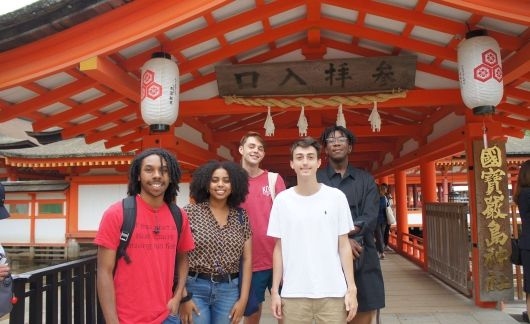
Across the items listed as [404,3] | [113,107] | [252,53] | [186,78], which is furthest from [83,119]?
[404,3]

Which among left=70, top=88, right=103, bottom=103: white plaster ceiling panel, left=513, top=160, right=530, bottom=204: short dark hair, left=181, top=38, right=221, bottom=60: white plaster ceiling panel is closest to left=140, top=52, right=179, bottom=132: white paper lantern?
left=181, top=38, right=221, bottom=60: white plaster ceiling panel

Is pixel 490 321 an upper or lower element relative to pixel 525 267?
lower

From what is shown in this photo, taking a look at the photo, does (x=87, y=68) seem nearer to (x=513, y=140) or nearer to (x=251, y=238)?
(x=251, y=238)

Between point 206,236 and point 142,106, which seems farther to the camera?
point 142,106

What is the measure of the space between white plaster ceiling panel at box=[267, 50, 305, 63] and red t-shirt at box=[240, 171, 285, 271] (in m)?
3.12

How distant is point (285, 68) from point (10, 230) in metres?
12.4

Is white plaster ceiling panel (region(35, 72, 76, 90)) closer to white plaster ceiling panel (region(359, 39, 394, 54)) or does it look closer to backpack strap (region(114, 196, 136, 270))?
backpack strap (region(114, 196, 136, 270))

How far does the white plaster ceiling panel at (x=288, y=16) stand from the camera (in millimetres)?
4992

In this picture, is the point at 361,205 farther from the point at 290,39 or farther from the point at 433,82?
the point at 433,82

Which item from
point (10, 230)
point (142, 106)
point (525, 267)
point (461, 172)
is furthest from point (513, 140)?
point (10, 230)

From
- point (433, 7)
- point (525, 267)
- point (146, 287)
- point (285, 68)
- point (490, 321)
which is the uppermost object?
point (433, 7)

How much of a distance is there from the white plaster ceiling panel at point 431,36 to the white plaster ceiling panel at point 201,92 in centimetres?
269

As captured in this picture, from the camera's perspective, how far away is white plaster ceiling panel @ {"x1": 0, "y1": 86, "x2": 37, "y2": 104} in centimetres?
450

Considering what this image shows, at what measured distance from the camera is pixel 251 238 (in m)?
2.94
